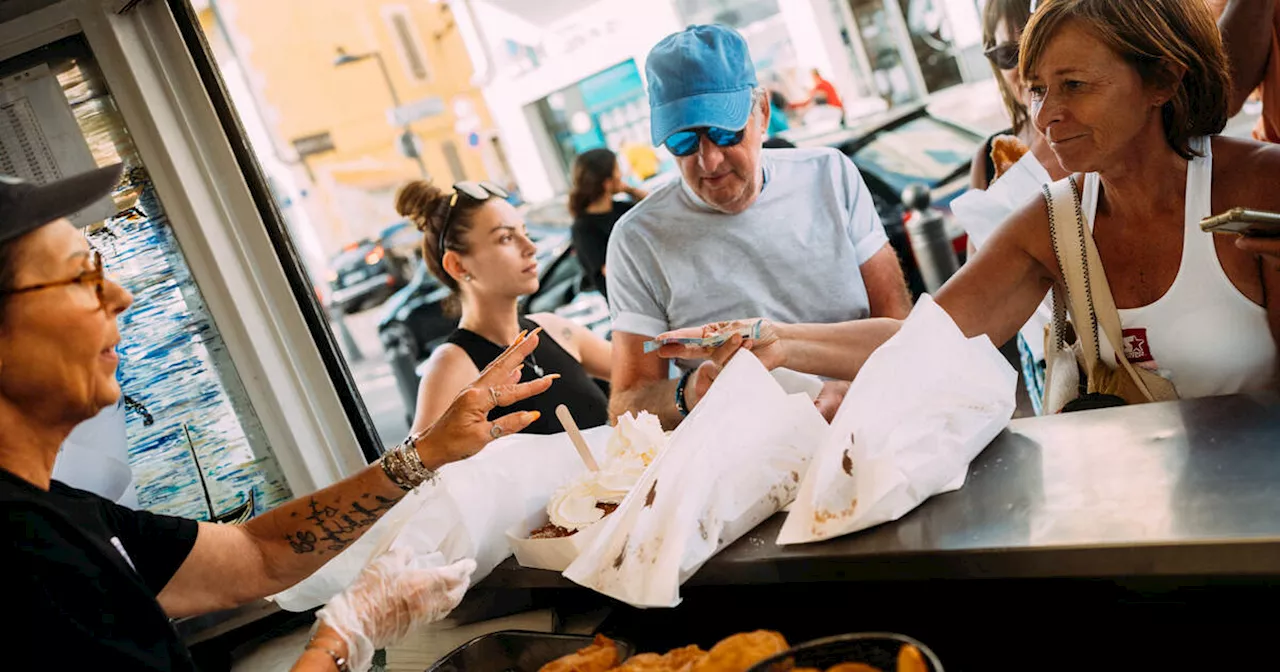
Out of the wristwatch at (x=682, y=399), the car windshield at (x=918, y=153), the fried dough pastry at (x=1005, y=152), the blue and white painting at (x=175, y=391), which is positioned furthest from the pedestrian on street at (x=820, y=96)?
the wristwatch at (x=682, y=399)

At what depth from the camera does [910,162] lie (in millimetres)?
5535

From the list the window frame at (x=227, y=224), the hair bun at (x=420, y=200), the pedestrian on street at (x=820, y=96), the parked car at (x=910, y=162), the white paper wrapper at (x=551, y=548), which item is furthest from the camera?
the pedestrian on street at (x=820, y=96)

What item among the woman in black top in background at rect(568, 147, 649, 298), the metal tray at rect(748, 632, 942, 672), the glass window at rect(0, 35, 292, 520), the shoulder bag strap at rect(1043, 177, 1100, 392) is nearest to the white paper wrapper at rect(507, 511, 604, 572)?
the metal tray at rect(748, 632, 942, 672)

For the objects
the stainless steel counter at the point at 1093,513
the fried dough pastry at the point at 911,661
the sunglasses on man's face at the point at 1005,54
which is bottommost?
the stainless steel counter at the point at 1093,513

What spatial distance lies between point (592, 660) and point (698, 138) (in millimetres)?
1586

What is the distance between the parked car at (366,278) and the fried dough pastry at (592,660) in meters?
9.50

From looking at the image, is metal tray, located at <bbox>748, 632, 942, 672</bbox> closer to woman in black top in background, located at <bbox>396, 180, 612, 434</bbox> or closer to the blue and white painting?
woman in black top in background, located at <bbox>396, 180, 612, 434</bbox>

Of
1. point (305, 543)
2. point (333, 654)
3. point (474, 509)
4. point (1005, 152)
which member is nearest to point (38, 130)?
point (305, 543)

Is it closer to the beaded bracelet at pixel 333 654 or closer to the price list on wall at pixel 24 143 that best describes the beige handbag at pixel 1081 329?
the beaded bracelet at pixel 333 654

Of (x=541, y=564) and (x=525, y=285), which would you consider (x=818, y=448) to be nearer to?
(x=541, y=564)

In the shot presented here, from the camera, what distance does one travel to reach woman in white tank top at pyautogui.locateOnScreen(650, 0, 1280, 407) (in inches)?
76.5

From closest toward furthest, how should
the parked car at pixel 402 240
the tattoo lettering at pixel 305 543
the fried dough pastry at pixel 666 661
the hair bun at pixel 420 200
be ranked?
the fried dough pastry at pixel 666 661
the tattoo lettering at pixel 305 543
the hair bun at pixel 420 200
the parked car at pixel 402 240

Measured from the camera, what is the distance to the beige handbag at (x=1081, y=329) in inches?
80.5

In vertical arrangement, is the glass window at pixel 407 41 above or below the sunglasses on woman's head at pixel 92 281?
above
